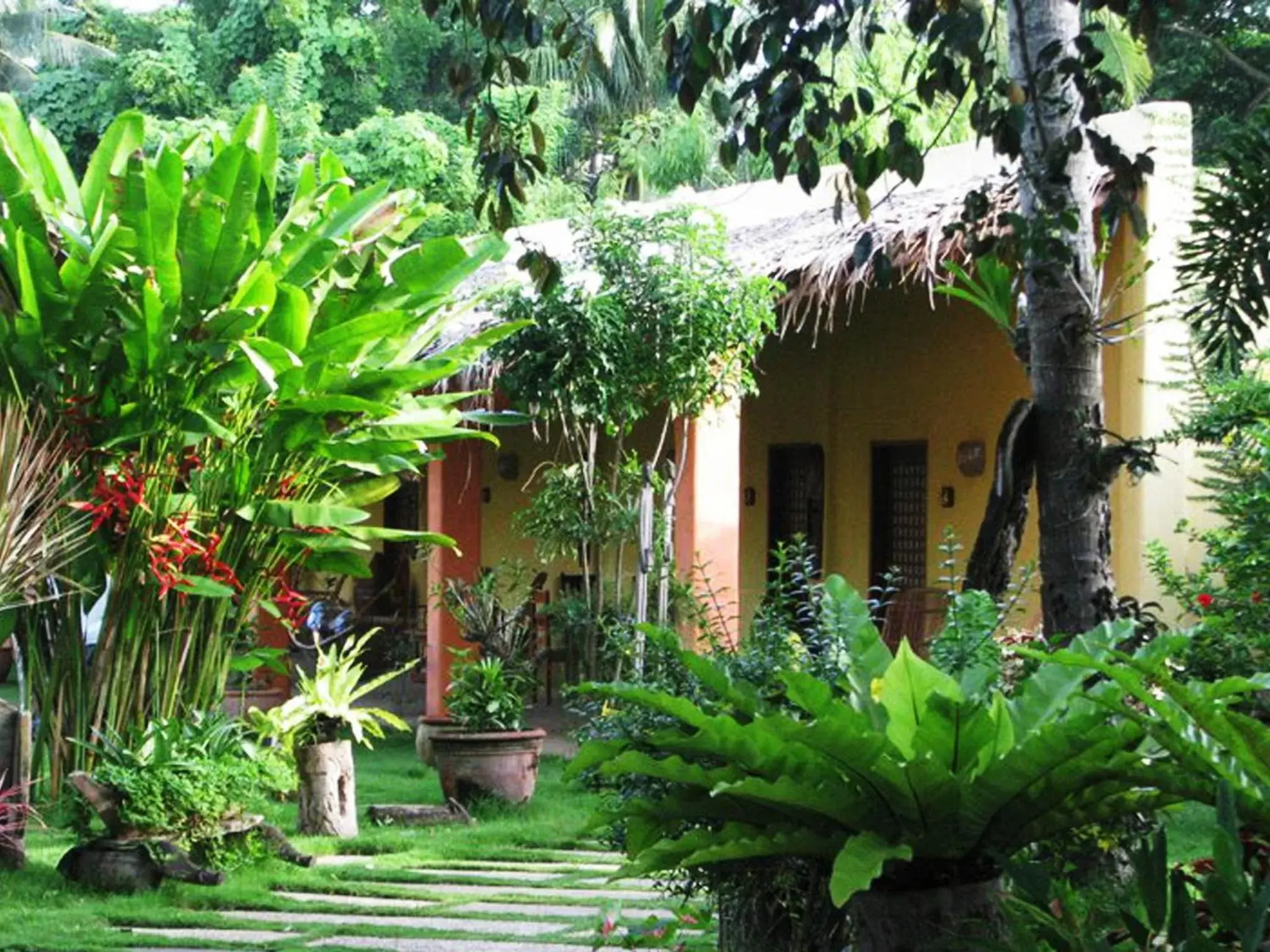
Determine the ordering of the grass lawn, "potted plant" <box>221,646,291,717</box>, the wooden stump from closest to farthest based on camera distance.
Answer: the grass lawn → the wooden stump → "potted plant" <box>221,646,291,717</box>

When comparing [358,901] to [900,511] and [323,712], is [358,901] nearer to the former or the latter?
[323,712]

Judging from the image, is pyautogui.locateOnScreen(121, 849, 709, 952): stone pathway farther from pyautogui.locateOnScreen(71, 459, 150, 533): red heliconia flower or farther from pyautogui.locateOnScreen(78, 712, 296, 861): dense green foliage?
pyautogui.locateOnScreen(71, 459, 150, 533): red heliconia flower

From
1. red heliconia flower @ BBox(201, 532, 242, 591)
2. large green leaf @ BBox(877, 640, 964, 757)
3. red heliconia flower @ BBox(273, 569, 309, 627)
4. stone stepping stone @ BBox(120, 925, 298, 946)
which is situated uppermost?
red heliconia flower @ BBox(201, 532, 242, 591)

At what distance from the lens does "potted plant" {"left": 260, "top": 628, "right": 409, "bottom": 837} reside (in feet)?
29.6

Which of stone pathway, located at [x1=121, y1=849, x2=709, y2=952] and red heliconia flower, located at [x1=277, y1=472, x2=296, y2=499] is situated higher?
red heliconia flower, located at [x1=277, y1=472, x2=296, y2=499]

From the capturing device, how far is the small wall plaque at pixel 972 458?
1277 centimetres

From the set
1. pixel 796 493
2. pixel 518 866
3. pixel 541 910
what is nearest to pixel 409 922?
pixel 541 910

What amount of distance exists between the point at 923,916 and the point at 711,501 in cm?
792

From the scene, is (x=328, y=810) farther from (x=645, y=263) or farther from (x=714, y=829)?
(x=714, y=829)

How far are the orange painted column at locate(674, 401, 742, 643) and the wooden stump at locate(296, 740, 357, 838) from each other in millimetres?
2980

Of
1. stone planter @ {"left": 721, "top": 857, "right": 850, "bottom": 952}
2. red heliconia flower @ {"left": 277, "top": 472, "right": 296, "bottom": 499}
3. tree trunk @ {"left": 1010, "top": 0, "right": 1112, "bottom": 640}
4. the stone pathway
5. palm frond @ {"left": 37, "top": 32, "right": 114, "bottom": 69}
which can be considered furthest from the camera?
palm frond @ {"left": 37, "top": 32, "right": 114, "bottom": 69}

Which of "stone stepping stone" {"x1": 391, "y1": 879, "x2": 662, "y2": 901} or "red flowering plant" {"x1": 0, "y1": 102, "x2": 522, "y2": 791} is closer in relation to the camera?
"stone stepping stone" {"x1": 391, "y1": 879, "x2": 662, "y2": 901}

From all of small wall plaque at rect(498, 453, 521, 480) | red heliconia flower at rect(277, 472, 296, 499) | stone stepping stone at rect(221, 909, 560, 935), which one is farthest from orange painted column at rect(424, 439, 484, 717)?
stone stepping stone at rect(221, 909, 560, 935)

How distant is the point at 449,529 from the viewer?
43.7 feet
